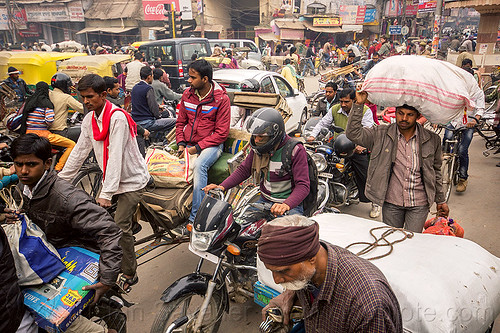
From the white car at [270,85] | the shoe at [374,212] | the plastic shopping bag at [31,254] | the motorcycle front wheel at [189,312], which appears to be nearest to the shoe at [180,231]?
the motorcycle front wheel at [189,312]

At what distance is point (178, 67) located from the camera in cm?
1264

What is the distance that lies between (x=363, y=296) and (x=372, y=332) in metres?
0.14

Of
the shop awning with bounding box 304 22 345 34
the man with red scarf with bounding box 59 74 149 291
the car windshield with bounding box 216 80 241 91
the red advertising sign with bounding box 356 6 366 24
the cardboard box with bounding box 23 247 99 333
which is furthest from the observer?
the red advertising sign with bounding box 356 6 366 24

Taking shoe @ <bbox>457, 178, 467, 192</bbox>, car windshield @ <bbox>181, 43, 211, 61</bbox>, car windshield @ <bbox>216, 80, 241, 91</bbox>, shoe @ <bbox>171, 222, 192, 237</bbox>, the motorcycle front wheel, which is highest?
car windshield @ <bbox>181, 43, 211, 61</bbox>

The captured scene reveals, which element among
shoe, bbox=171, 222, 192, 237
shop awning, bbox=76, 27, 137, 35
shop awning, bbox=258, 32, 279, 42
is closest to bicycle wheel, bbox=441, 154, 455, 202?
shoe, bbox=171, 222, 192, 237

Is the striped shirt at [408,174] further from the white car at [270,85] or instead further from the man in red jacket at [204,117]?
the white car at [270,85]

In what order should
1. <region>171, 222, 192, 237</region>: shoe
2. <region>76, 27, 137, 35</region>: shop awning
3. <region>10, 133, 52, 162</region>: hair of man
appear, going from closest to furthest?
<region>10, 133, 52, 162</region>: hair of man < <region>171, 222, 192, 237</region>: shoe < <region>76, 27, 137, 35</region>: shop awning

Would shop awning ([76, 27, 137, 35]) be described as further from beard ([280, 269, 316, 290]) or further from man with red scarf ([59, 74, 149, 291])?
beard ([280, 269, 316, 290])

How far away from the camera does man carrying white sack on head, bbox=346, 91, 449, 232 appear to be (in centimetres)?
298

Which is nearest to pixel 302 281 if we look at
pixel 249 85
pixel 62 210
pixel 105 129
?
pixel 62 210

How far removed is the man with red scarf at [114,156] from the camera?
3027mm

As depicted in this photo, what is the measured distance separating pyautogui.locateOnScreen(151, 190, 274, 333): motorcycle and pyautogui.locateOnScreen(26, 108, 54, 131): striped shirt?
392 centimetres

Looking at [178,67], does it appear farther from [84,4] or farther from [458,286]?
[84,4]

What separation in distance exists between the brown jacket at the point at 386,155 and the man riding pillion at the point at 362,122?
5.46 ft
